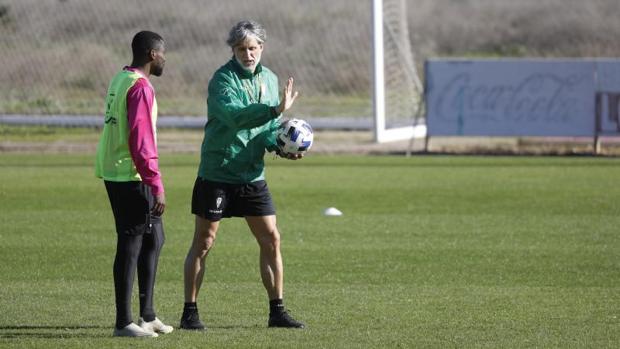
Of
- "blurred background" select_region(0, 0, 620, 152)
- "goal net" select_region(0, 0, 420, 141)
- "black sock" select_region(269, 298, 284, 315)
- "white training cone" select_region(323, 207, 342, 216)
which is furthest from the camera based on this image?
"blurred background" select_region(0, 0, 620, 152)

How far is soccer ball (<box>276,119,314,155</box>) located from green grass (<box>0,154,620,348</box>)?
1265 millimetres

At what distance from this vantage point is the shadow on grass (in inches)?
334

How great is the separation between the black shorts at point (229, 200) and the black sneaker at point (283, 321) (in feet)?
2.40

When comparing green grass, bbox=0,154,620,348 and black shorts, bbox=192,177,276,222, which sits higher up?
black shorts, bbox=192,177,276,222

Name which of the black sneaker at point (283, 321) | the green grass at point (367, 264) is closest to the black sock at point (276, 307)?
the black sneaker at point (283, 321)

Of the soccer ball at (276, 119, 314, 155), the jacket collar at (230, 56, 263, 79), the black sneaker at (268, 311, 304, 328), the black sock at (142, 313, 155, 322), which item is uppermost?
the jacket collar at (230, 56, 263, 79)

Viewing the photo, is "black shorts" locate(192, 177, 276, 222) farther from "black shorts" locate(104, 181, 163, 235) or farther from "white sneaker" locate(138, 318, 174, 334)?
"white sneaker" locate(138, 318, 174, 334)

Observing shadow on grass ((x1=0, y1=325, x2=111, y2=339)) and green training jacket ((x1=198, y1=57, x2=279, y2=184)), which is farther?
shadow on grass ((x1=0, y1=325, x2=111, y2=339))

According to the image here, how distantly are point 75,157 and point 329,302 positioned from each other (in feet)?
57.4

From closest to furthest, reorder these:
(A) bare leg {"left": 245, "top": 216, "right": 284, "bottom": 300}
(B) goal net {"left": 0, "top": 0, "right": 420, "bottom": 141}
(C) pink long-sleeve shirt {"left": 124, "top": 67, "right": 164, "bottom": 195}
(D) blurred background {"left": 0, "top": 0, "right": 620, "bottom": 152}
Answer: (C) pink long-sleeve shirt {"left": 124, "top": 67, "right": 164, "bottom": 195}
(A) bare leg {"left": 245, "top": 216, "right": 284, "bottom": 300}
(B) goal net {"left": 0, "top": 0, "right": 420, "bottom": 141}
(D) blurred background {"left": 0, "top": 0, "right": 620, "bottom": 152}

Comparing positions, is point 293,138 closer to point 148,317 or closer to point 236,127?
point 236,127

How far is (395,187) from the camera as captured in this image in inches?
782

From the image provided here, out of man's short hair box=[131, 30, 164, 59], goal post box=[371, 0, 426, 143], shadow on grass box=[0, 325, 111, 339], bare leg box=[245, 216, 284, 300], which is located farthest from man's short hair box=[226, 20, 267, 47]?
goal post box=[371, 0, 426, 143]

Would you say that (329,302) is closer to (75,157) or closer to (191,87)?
(75,157)
